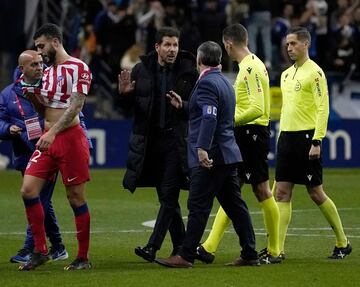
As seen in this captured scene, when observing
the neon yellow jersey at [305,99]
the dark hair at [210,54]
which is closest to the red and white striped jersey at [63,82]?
the dark hair at [210,54]

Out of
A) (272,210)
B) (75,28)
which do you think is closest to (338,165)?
(75,28)

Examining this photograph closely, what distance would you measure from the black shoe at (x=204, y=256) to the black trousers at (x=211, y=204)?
520mm

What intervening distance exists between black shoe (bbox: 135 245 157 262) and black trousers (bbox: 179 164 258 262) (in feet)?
1.74

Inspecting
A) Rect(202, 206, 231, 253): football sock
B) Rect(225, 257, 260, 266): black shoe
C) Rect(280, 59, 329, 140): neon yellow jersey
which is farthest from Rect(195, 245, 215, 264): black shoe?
Rect(280, 59, 329, 140): neon yellow jersey

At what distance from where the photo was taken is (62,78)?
1231 centimetres

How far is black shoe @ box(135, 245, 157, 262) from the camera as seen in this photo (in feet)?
42.2

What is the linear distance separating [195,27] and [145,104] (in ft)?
54.0

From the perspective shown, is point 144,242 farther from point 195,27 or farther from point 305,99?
point 195,27

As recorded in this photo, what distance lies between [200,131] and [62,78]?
4.65ft

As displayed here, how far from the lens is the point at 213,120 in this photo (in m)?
12.1

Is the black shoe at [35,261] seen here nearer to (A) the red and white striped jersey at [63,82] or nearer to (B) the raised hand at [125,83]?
(A) the red and white striped jersey at [63,82]

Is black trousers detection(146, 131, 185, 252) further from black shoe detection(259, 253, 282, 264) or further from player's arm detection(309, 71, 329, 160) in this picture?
player's arm detection(309, 71, 329, 160)

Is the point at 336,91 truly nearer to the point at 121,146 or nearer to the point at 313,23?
the point at 313,23

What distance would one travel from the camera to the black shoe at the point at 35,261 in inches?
484
